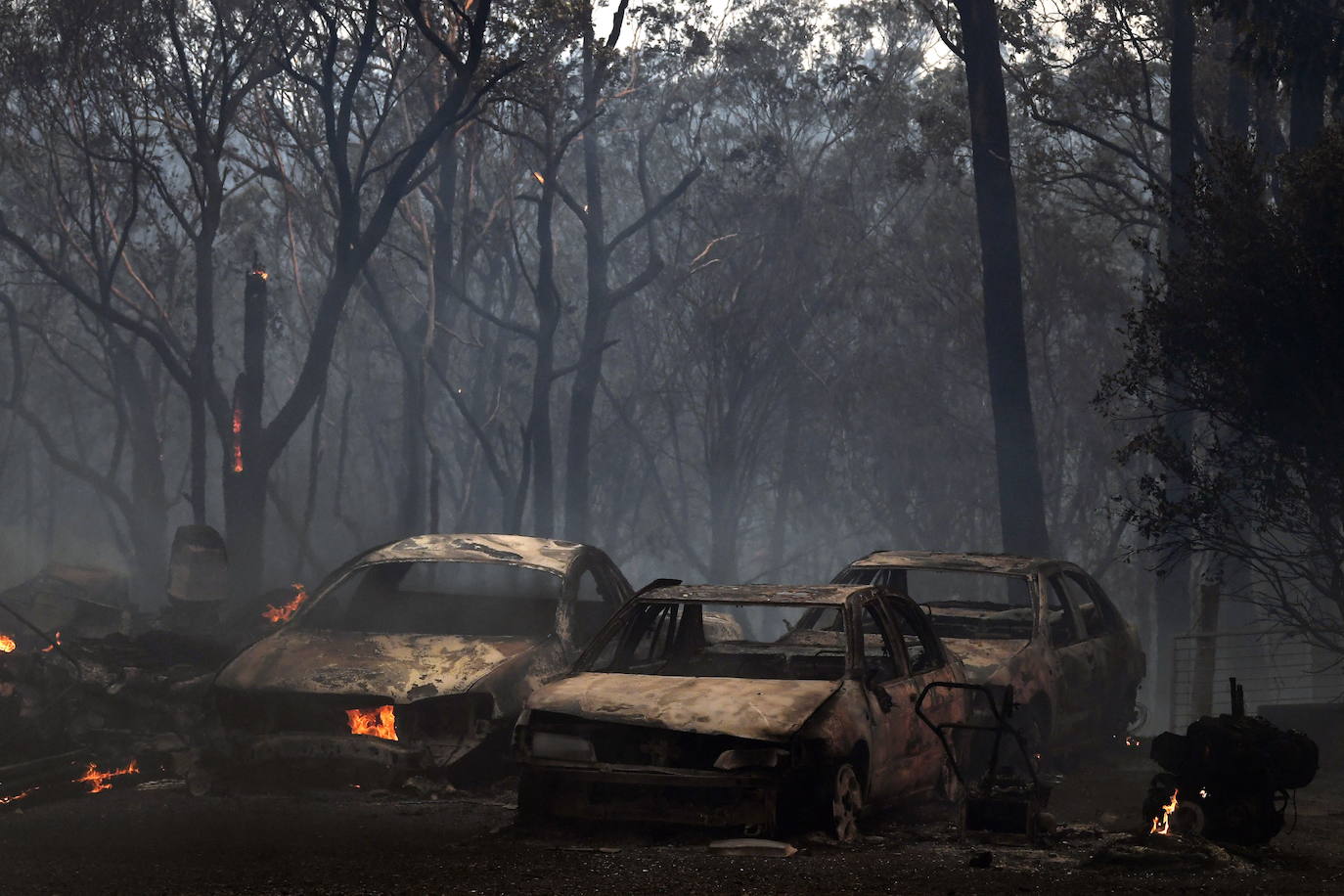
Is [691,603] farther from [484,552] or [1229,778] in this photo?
[1229,778]

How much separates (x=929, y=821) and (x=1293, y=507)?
5.11 meters

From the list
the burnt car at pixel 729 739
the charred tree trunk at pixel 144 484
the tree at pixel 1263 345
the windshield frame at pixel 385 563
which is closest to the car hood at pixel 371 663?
the windshield frame at pixel 385 563

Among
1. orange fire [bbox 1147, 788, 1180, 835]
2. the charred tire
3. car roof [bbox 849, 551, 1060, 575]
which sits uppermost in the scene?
car roof [bbox 849, 551, 1060, 575]

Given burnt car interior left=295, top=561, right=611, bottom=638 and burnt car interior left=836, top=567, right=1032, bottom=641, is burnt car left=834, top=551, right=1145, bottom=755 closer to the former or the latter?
burnt car interior left=836, top=567, right=1032, bottom=641

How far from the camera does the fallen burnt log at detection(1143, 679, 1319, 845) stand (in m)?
7.73

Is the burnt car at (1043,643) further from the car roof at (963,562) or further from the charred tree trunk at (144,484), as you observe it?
the charred tree trunk at (144,484)

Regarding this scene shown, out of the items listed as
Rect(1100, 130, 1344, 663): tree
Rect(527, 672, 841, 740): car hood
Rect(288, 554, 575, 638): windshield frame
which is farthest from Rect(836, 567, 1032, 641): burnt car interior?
Rect(527, 672, 841, 740): car hood

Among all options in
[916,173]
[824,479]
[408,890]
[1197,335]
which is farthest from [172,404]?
[408,890]

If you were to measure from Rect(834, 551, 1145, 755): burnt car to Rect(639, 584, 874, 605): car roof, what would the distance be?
169 cm

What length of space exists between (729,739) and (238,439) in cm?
1529

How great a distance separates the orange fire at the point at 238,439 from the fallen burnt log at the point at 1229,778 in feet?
50.2

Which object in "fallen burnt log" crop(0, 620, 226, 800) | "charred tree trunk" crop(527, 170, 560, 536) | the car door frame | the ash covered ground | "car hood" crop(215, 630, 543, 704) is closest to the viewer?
the ash covered ground

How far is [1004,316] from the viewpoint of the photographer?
67.2 feet

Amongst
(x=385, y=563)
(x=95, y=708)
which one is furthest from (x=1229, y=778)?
(x=95, y=708)
